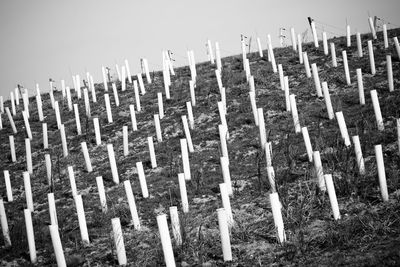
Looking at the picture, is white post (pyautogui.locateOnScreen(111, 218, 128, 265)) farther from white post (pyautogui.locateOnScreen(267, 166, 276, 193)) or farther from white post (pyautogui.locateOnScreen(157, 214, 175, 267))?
white post (pyautogui.locateOnScreen(267, 166, 276, 193))

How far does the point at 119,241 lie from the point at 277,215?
227cm

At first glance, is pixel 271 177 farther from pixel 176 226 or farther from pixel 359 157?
pixel 176 226

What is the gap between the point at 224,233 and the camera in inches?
177

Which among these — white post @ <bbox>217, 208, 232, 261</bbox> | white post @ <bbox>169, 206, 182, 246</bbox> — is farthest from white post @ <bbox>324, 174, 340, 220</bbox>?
white post @ <bbox>169, 206, 182, 246</bbox>

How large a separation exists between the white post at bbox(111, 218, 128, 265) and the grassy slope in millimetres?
177

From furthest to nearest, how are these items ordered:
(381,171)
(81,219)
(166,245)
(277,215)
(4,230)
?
(4,230)
(81,219)
(381,171)
(277,215)
(166,245)

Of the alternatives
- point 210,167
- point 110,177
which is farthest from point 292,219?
point 110,177

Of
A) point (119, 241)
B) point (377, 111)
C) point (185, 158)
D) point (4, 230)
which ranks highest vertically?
point (377, 111)

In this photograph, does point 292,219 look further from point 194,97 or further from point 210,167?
point 194,97

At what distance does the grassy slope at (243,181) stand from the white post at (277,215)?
0.15 m

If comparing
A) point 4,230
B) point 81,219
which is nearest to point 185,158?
point 81,219

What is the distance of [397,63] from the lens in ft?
37.9

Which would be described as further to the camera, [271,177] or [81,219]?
[271,177]

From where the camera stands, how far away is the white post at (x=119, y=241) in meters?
4.83
